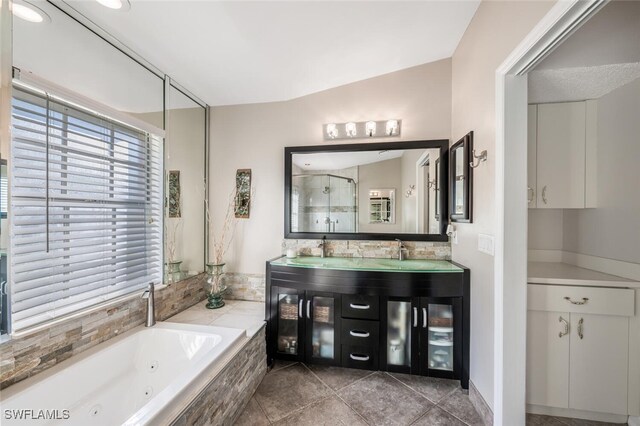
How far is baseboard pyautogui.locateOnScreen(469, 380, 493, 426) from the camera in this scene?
1.57 m

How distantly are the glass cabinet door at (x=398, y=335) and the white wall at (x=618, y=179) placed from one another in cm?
148

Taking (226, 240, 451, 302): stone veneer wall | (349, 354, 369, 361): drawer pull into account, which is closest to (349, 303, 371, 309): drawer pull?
(349, 354, 369, 361): drawer pull

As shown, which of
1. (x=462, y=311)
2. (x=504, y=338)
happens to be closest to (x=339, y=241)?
(x=462, y=311)

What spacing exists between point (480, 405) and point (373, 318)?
34.4 inches

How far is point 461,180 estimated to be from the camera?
203 cm

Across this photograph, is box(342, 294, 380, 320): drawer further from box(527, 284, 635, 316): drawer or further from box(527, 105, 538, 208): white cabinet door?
box(527, 105, 538, 208): white cabinet door

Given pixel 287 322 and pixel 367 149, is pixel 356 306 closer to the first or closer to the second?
pixel 287 322

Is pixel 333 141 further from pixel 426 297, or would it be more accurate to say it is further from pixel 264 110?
pixel 426 297

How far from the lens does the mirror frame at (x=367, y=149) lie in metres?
2.34

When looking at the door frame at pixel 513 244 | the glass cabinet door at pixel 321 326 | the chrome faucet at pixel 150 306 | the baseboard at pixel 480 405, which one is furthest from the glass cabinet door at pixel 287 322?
the door frame at pixel 513 244

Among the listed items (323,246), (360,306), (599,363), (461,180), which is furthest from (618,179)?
(323,246)

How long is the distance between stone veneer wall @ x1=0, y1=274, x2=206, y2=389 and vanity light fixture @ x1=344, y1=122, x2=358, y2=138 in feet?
7.35

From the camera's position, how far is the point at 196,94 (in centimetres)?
258

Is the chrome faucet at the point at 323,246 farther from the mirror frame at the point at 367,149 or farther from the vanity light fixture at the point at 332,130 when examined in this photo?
the vanity light fixture at the point at 332,130
